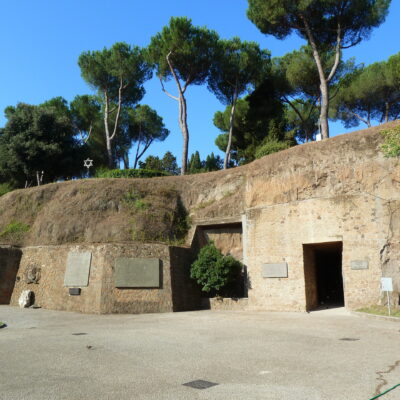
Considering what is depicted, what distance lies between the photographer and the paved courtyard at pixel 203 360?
4375 millimetres

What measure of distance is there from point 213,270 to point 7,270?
9.08m

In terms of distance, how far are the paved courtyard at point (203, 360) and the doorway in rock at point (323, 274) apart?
3.61 m

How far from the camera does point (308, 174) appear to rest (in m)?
15.0

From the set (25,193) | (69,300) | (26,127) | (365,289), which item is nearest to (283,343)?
(365,289)

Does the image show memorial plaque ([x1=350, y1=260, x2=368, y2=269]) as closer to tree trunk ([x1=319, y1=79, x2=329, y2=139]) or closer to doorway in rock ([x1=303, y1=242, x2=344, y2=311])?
doorway in rock ([x1=303, y1=242, x2=344, y2=311])

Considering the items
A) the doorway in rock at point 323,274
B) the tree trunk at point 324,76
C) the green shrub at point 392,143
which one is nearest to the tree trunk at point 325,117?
the tree trunk at point 324,76

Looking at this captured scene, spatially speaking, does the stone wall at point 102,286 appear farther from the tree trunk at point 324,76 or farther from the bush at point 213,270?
the tree trunk at point 324,76

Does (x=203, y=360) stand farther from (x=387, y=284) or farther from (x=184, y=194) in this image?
(x=184, y=194)

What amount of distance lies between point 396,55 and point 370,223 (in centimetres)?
1771

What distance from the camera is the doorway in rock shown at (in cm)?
1431

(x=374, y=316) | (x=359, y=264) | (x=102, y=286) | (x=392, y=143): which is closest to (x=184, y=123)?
(x=102, y=286)

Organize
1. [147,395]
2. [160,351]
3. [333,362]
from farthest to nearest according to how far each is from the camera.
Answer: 1. [160,351]
2. [333,362]
3. [147,395]

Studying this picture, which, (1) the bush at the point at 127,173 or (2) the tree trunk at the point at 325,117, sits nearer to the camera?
(2) the tree trunk at the point at 325,117

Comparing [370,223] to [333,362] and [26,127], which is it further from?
[26,127]
